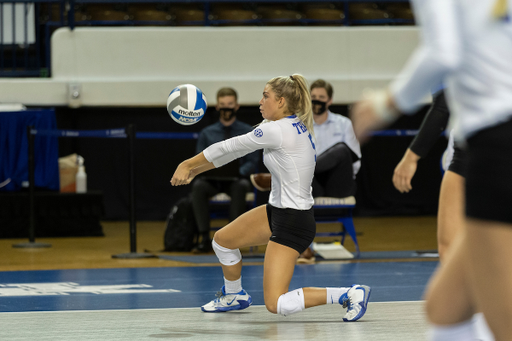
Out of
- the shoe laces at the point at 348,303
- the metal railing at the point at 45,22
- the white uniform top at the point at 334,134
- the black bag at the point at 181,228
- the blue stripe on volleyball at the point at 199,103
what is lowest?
the black bag at the point at 181,228

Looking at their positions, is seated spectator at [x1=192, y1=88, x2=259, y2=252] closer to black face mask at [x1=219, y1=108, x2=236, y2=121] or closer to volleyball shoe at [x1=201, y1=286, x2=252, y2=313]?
black face mask at [x1=219, y1=108, x2=236, y2=121]

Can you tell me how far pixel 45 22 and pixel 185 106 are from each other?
22.6 feet

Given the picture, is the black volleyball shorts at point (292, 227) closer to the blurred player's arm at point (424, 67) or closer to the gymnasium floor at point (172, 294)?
the gymnasium floor at point (172, 294)

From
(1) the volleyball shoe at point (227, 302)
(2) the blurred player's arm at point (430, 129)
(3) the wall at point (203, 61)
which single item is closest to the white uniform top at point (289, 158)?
(1) the volleyball shoe at point (227, 302)

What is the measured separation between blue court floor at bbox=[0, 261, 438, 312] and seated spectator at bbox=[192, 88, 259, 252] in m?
0.92

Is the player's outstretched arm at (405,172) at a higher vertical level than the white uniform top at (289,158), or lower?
higher

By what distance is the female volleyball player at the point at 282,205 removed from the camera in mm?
3404

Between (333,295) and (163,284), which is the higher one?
(333,295)

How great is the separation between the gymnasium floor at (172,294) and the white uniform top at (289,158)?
2.15ft

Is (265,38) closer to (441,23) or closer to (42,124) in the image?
(42,124)

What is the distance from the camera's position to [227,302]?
387 centimetres

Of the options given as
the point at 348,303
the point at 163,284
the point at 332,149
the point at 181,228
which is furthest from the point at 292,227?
the point at 181,228

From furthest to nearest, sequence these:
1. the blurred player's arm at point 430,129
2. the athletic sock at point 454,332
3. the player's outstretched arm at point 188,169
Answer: the player's outstretched arm at point 188,169, the blurred player's arm at point 430,129, the athletic sock at point 454,332

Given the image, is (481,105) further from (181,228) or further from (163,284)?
(181,228)
